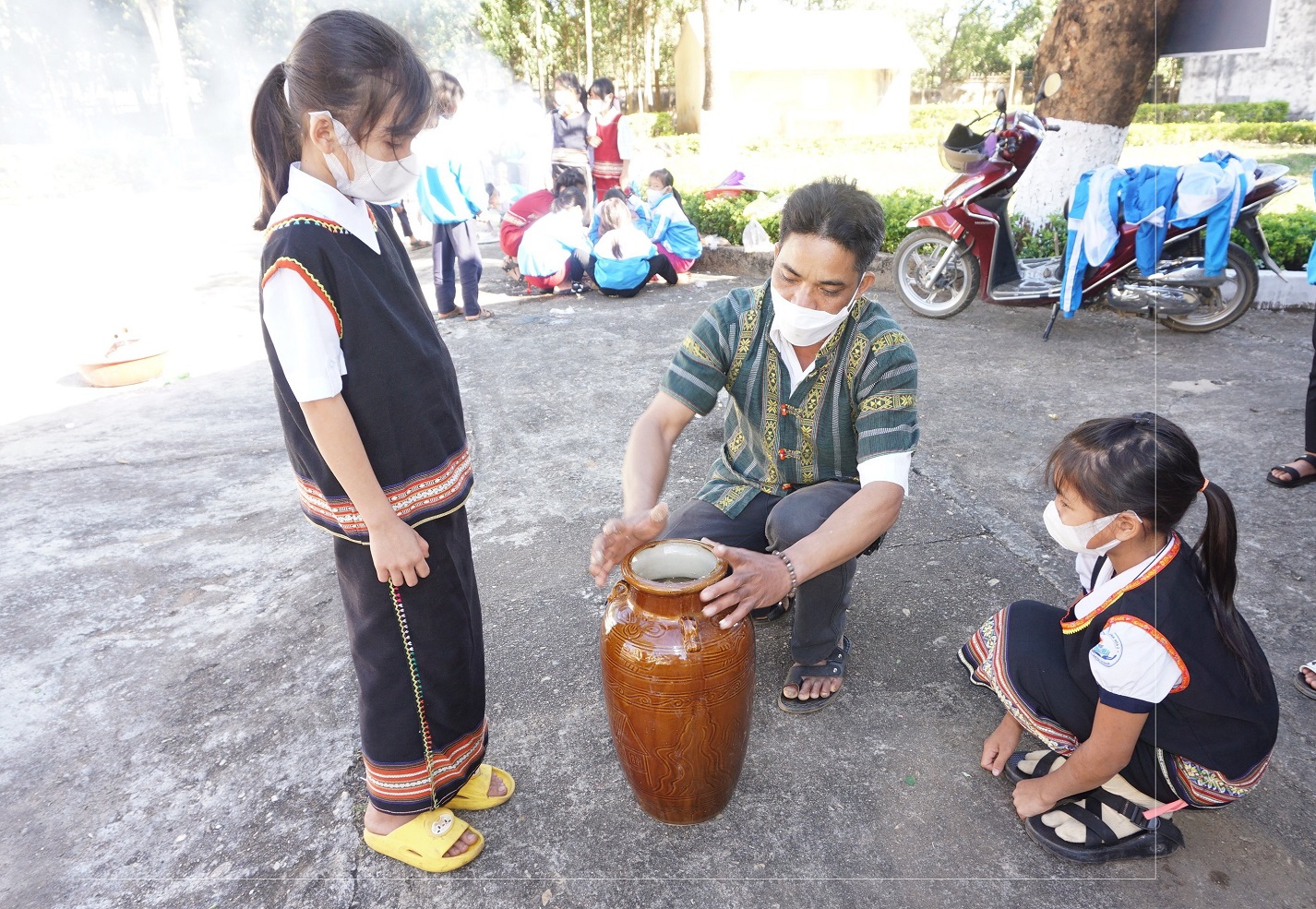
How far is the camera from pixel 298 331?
4.72ft

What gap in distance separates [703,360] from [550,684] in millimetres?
1071

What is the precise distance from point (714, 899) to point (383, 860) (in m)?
0.77

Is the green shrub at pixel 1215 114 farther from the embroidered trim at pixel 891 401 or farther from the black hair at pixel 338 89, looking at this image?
the black hair at pixel 338 89

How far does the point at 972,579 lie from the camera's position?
9.24 ft

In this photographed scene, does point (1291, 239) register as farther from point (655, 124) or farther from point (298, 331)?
point (655, 124)

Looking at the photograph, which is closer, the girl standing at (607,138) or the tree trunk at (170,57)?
the girl standing at (607,138)

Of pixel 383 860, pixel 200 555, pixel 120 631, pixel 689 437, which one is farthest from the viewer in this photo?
pixel 689 437

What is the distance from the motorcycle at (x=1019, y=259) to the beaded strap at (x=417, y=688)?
4.87m

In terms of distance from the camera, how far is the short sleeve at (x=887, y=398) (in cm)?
206

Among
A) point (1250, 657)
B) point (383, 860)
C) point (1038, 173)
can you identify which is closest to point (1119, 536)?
point (1250, 657)

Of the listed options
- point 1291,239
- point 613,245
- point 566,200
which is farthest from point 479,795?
point 1291,239

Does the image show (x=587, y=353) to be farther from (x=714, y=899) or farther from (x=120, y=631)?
(x=714, y=899)

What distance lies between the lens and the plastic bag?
759 cm

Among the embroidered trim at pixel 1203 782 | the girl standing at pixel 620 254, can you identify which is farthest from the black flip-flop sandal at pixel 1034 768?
the girl standing at pixel 620 254
